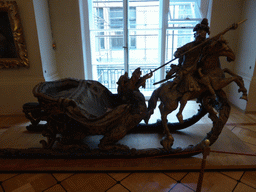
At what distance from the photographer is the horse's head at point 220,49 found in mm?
2360

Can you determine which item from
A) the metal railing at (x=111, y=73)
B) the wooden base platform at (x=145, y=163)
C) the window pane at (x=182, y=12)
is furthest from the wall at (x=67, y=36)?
the wooden base platform at (x=145, y=163)

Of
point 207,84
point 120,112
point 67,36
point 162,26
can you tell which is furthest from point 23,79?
point 207,84

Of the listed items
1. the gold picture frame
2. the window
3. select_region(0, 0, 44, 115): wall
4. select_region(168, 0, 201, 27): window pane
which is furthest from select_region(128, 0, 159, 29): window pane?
the gold picture frame

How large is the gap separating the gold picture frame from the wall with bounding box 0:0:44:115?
0.12 meters

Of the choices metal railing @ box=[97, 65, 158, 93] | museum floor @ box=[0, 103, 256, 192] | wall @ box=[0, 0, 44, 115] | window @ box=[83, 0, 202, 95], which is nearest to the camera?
museum floor @ box=[0, 103, 256, 192]

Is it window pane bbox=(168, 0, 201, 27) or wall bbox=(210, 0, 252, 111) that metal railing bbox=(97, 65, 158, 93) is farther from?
wall bbox=(210, 0, 252, 111)

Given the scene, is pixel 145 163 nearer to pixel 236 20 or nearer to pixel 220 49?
pixel 220 49

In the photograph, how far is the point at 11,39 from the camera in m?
4.21

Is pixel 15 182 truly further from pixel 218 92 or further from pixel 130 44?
pixel 130 44

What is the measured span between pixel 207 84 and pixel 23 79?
4.09m

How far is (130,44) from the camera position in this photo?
5527mm

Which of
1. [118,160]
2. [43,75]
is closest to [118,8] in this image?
[43,75]

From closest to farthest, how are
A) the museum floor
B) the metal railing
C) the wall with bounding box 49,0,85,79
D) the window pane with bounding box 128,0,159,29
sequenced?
the museum floor, the wall with bounding box 49,0,85,79, the window pane with bounding box 128,0,159,29, the metal railing

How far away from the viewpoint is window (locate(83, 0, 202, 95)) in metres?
5.23
